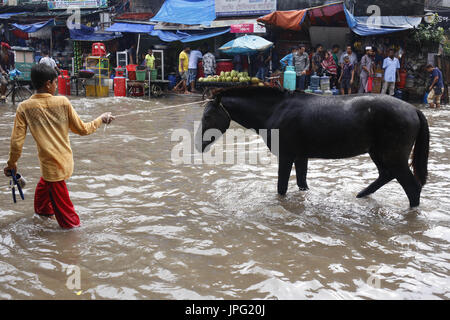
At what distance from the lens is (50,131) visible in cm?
382

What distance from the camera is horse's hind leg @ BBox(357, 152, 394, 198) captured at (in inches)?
196

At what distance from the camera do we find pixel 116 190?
5.40 metres

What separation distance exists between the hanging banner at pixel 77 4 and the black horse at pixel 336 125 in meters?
22.3

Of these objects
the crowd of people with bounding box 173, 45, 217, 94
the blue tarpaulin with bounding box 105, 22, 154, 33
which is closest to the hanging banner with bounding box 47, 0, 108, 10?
the blue tarpaulin with bounding box 105, 22, 154, 33

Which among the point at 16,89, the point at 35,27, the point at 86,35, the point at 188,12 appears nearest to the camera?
the point at 16,89

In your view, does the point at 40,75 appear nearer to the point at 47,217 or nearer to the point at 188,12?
the point at 47,217

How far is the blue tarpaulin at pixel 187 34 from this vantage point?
18734mm

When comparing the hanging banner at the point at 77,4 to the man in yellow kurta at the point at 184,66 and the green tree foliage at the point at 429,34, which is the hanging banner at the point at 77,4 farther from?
the green tree foliage at the point at 429,34

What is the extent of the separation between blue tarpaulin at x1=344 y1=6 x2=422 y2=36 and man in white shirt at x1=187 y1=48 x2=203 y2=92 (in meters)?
6.64

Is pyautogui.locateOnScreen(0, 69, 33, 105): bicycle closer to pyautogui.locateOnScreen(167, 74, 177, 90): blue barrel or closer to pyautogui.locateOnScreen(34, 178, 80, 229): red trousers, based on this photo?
pyautogui.locateOnScreen(167, 74, 177, 90): blue barrel

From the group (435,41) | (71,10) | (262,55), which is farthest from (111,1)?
(435,41)

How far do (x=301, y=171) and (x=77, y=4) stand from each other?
24256mm

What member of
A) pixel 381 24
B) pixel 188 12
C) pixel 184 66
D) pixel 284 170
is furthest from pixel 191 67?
pixel 284 170

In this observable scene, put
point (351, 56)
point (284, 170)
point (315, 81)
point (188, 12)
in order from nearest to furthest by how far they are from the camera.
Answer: point (284, 170), point (315, 81), point (351, 56), point (188, 12)
